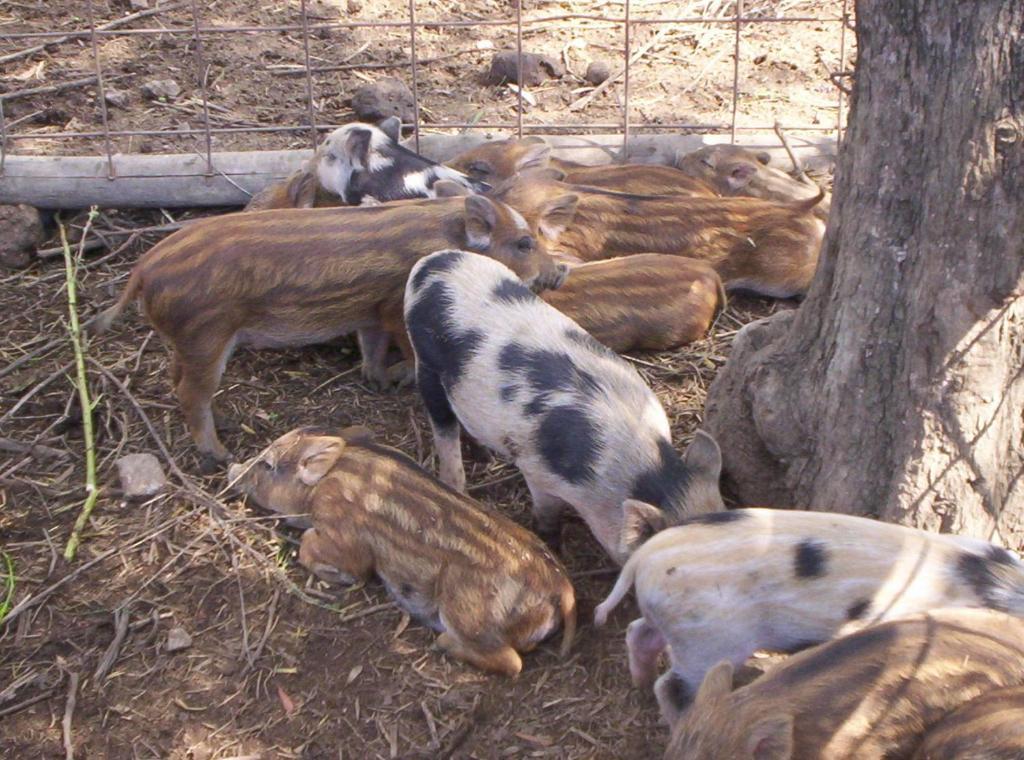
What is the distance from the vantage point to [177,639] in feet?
12.3

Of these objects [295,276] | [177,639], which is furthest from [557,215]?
[177,639]

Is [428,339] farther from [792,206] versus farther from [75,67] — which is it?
[75,67]

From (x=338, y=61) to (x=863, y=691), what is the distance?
15.6 ft

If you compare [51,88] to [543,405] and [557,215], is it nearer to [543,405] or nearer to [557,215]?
[557,215]

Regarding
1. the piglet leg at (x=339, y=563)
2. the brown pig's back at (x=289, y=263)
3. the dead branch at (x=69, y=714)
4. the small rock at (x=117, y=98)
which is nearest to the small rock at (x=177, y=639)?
the dead branch at (x=69, y=714)

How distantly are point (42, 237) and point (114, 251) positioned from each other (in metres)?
0.33

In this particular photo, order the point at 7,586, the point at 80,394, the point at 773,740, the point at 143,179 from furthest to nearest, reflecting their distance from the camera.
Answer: the point at 143,179, the point at 80,394, the point at 7,586, the point at 773,740

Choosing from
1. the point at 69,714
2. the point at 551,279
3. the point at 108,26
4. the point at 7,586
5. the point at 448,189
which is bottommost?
the point at 69,714

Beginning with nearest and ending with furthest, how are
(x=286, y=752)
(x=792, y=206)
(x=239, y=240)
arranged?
1. (x=286, y=752)
2. (x=239, y=240)
3. (x=792, y=206)

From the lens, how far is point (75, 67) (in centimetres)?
647

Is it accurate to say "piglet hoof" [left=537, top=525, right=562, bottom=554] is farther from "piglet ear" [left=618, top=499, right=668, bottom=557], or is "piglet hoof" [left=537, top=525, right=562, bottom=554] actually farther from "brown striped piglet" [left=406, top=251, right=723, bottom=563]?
"piglet ear" [left=618, top=499, right=668, bottom=557]

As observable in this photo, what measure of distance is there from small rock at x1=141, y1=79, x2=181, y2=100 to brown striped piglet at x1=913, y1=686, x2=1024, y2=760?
15.5ft

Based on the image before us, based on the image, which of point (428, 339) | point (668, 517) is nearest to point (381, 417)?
point (428, 339)

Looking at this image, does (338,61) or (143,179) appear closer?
(143,179)
